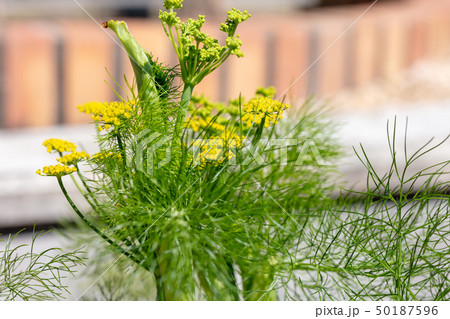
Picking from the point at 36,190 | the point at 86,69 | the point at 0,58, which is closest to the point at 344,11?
the point at 86,69

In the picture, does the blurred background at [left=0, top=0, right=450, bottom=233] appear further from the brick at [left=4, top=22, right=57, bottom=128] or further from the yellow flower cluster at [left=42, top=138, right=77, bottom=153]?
the yellow flower cluster at [left=42, top=138, right=77, bottom=153]

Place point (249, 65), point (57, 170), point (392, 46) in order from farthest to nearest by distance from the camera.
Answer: point (392, 46)
point (249, 65)
point (57, 170)

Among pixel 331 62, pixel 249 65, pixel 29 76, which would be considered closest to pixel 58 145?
pixel 29 76

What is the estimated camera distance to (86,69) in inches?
58.2

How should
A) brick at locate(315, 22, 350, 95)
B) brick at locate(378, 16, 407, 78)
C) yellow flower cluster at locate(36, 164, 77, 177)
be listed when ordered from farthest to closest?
brick at locate(378, 16, 407, 78) → brick at locate(315, 22, 350, 95) → yellow flower cluster at locate(36, 164, 77, 177)

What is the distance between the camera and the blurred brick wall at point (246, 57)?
144cm

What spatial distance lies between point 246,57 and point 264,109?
1.40 metres

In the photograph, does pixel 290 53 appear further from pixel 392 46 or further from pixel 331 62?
pixel 392 46

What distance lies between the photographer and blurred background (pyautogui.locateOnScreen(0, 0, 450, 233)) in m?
1.21

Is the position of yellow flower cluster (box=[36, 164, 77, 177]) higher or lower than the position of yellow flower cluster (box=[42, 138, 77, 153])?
lower

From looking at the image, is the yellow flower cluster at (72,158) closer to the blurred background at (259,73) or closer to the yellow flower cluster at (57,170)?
the yellow flower cluster at (57,170)

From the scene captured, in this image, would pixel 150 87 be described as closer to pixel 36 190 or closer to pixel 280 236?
pixel 280 236

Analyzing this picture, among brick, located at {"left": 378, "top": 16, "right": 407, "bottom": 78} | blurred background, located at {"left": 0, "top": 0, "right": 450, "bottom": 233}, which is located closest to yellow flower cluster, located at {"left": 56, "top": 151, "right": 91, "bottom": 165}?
blurred background, located at {"left": 0, "top": 0, "right": 450, "bottom": 233}

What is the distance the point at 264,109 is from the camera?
0.30 m
